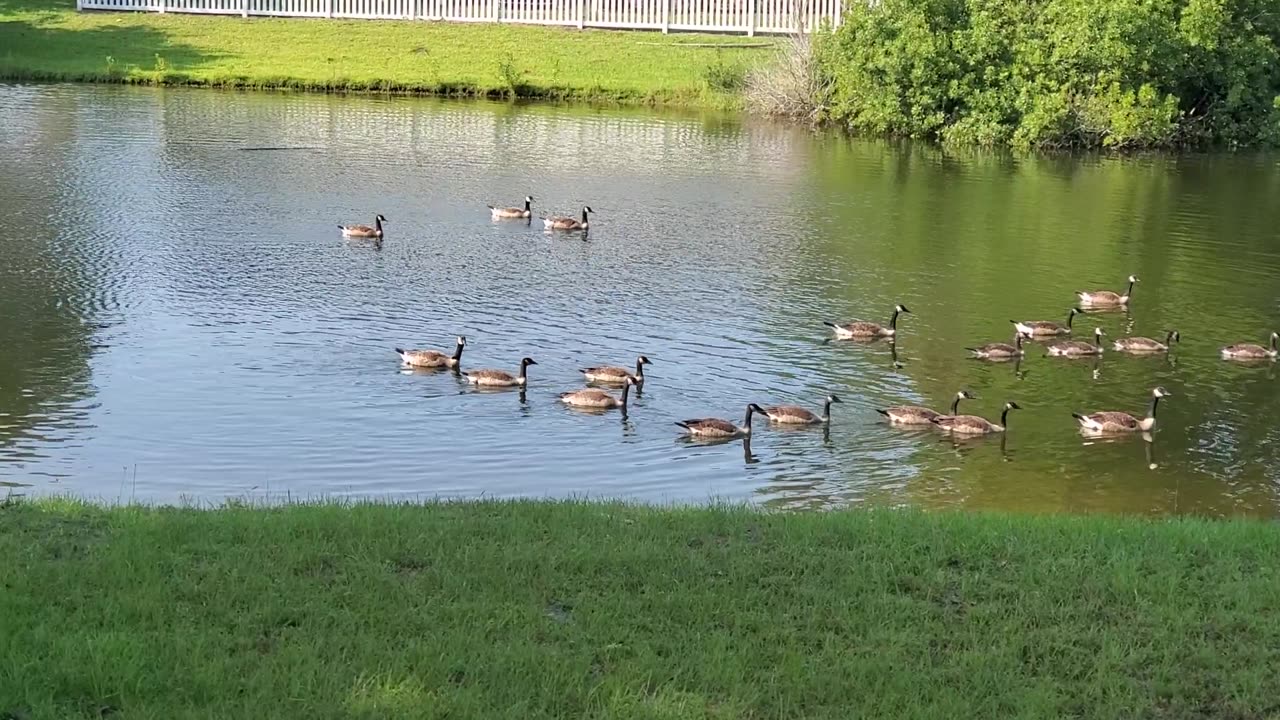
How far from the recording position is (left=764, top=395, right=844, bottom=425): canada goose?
18344mm

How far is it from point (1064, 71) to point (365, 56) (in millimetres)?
24803

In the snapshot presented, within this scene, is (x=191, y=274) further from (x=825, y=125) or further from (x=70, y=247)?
(x=825, y=125)

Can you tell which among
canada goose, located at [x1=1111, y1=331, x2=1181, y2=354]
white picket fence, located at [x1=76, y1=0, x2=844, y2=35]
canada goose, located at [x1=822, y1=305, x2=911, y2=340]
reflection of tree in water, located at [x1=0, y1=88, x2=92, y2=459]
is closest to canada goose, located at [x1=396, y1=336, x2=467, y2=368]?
reflection of tree in water, located at [x1=0, y1=88, x2=92, y2=459]

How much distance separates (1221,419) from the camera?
19.8 m

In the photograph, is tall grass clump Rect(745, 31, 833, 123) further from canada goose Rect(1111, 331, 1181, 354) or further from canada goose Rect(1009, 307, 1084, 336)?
canada goose Rect(1111, 331, 1181, 354)

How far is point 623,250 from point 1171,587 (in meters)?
20.2

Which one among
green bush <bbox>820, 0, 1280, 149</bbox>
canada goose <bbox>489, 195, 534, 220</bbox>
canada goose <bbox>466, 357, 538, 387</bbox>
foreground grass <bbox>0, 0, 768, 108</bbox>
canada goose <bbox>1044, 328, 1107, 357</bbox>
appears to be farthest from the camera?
foreground grass <bbox>0, 0, 768, 108</bbox>

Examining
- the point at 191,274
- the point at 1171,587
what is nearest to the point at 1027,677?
the point at 1171,587

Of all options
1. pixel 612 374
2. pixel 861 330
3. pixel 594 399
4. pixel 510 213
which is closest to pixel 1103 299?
pixel 861 330

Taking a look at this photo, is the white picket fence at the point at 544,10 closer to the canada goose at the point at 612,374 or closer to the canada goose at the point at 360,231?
the canada goose at the point at 360,231

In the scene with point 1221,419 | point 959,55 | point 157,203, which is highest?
point 959,55

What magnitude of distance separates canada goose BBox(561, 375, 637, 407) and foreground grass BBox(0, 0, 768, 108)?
110 ft

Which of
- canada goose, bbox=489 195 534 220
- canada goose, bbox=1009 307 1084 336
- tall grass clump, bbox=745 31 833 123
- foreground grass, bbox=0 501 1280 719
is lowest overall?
canada goose, bbox=1009 307 1084 336

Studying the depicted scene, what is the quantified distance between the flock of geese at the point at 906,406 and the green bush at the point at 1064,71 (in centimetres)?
2173
